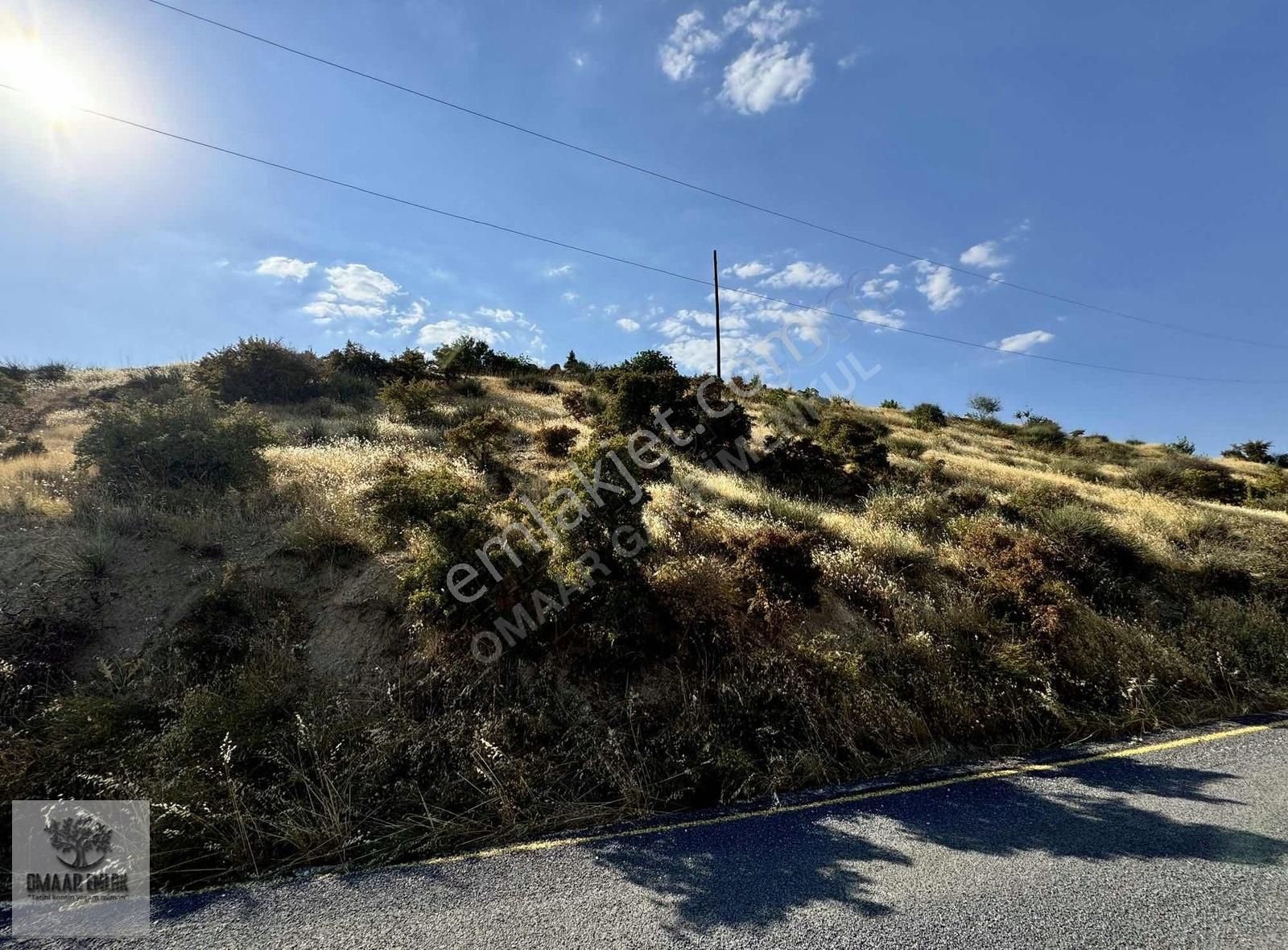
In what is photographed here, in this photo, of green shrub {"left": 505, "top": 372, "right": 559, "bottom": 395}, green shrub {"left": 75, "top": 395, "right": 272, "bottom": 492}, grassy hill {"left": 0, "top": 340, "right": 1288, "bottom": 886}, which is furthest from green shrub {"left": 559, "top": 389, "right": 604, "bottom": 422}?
green shrub {"left": 75, "top": 395, "right": 272, "bottom": 492}

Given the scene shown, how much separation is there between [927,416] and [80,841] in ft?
111

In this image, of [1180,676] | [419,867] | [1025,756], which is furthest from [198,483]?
[1180,676]

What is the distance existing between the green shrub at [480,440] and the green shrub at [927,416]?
936 inches

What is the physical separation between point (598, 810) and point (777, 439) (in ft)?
36.2

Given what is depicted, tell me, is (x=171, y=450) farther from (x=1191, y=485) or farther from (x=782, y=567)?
(x=1191, y=485)

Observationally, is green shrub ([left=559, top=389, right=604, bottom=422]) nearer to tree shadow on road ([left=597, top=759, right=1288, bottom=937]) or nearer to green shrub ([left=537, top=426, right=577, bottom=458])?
green shrub ([left=537, top=426, right=577, bottom=458])

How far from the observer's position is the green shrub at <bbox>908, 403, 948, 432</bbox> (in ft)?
91.3

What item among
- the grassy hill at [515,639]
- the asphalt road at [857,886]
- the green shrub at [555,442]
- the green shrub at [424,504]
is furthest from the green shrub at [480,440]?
the asphalt road at [857,886]

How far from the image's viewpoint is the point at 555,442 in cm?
1211

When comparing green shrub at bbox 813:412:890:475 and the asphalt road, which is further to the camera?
green shrub at bbox 813:412:890:475

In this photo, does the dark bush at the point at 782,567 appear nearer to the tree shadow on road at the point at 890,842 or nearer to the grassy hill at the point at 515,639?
the grassy hill at the point at 515,639

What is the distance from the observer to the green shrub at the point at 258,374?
17.2 metres

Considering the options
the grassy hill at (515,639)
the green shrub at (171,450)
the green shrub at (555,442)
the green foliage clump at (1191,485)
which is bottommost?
the grassy hill at (515,639)

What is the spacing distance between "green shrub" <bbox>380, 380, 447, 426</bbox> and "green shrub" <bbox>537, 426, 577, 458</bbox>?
14.5ft
